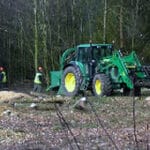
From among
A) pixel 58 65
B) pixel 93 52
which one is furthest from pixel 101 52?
pixel 58 65

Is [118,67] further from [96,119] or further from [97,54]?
[96,119]

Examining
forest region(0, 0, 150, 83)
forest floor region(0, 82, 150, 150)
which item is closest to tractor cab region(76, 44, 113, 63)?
forest floor region(0, 82, 150, 150)

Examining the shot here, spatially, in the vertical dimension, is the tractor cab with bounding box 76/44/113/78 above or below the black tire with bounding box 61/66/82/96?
above

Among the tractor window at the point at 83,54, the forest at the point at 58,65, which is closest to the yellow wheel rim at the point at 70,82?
the forest at the point at 58,65

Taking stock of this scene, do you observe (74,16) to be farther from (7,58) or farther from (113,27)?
(7,58)

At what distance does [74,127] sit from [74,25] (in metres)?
24.0

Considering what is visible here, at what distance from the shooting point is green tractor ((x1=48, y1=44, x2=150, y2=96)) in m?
19.1

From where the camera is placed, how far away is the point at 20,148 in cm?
821

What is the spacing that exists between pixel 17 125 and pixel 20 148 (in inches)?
96.5

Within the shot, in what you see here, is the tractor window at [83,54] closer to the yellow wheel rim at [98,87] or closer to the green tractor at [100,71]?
the green tractor at [100,71]

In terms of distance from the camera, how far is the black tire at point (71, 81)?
67.3 ft

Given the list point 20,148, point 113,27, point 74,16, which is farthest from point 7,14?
point 20,148

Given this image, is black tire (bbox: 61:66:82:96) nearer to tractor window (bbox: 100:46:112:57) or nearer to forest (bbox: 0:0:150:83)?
tractor window (bbox: 100:46:112:57)

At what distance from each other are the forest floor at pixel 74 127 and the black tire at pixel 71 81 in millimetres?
4908
